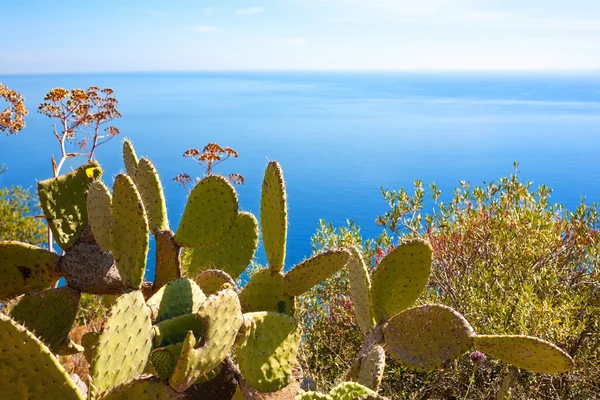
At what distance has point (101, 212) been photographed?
2.80 m

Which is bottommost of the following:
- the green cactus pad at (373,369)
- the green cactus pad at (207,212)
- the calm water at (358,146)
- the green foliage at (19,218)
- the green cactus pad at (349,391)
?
the calm water at (358,146)

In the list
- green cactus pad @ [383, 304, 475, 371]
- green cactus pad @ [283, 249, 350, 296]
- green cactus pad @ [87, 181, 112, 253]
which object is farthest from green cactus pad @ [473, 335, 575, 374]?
green cactus pad @ [87, 181, 112, 253]

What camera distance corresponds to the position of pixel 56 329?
2973mm

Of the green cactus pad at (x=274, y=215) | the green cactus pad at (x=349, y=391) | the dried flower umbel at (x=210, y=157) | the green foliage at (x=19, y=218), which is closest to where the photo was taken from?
the green cactus pad at (x=349, y=391)

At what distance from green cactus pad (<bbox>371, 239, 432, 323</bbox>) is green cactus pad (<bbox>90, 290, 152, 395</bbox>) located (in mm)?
1485

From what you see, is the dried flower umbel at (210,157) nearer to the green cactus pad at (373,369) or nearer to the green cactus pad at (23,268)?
the green cactus pad at (23,268)

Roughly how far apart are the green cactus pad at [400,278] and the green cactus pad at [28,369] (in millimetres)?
1854

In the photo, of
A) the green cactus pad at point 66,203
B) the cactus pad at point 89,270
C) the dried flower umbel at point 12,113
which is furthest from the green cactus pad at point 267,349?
the dried flower umbel at point 12,113

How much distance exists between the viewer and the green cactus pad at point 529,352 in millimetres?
2711

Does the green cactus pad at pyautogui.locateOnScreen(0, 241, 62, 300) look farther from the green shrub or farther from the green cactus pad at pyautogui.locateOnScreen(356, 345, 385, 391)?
the green shrub

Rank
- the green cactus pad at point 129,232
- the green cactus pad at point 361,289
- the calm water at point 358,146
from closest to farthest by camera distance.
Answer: the green cactus pad at point 129,232, the green cactus pad at point 361,289, the calm water at point 358,146

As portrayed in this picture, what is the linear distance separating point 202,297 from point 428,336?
3.97 ft

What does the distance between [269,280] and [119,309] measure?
1066 mm

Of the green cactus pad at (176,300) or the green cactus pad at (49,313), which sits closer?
the green cactus pad at (176,300)
